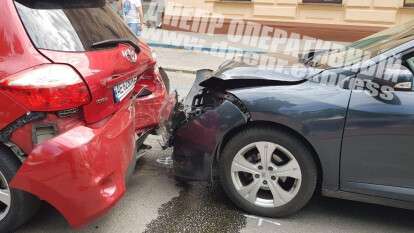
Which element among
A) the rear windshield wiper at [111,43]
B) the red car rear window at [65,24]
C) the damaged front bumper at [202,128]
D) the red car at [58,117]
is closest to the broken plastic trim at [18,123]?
the red car at [58,117]

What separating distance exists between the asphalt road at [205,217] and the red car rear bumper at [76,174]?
0.56m

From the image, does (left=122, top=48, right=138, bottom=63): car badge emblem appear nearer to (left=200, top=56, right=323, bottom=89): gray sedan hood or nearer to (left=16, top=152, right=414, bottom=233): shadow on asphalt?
(left=200, top=56, right=323, bottom=89): gray sedan hood

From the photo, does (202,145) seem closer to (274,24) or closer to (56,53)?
(56,53)

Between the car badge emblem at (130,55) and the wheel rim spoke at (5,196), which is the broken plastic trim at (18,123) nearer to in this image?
the wheel rim spoke at (5,196)

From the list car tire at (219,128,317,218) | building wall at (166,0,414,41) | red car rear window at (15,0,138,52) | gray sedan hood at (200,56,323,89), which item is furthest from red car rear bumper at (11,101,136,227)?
building wall at (166,0,414,41)

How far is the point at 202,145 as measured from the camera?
129 inches

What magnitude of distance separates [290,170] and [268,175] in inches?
6.3

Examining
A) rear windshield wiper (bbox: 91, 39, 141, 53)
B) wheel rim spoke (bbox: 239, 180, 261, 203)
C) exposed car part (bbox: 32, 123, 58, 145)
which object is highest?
rear windshield wiper (bbox: 91, 39, 141, 53)

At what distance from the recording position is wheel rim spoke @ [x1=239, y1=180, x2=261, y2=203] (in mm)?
3225

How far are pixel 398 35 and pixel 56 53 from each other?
2412 millimetres

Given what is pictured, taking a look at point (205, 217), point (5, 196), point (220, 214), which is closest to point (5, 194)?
point (5, 196)

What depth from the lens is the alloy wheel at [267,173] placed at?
3126 mm

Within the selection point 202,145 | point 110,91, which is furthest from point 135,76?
point 202,145

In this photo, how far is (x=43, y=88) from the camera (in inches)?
99.0
